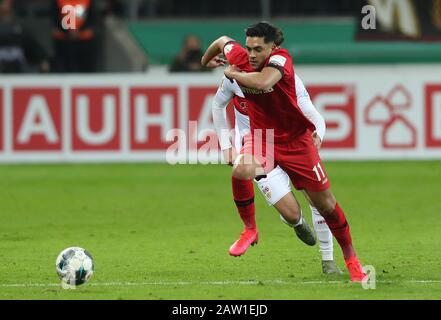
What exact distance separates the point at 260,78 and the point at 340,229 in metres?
1.42

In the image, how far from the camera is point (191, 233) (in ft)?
45.1

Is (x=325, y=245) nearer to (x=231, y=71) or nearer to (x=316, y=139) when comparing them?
(x=316, y=139)

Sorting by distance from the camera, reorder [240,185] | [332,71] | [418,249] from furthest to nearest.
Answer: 1. [332,71]
2. [418,249]
3. [240,185]

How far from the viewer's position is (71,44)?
72.4ft

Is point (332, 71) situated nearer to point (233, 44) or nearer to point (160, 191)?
point (160, 191)

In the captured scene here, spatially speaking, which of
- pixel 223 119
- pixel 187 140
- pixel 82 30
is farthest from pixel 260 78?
pixel 82 30

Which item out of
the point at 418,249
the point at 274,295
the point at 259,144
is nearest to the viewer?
the point at 274,295

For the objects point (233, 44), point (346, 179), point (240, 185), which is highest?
point (233, 44)

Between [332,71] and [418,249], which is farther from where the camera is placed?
[332,71]

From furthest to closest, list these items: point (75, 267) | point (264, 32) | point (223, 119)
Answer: point (223, 119), point (264, 32), point (75, 267)

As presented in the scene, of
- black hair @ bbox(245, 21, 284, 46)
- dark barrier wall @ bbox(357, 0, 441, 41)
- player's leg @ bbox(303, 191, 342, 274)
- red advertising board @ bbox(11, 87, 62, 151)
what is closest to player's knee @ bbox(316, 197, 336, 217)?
player's leg @ bbox(303, 191, 342, 274)

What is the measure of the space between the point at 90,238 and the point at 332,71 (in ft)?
26.3

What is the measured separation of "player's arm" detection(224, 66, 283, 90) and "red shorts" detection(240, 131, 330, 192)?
→ 744 millimetres
